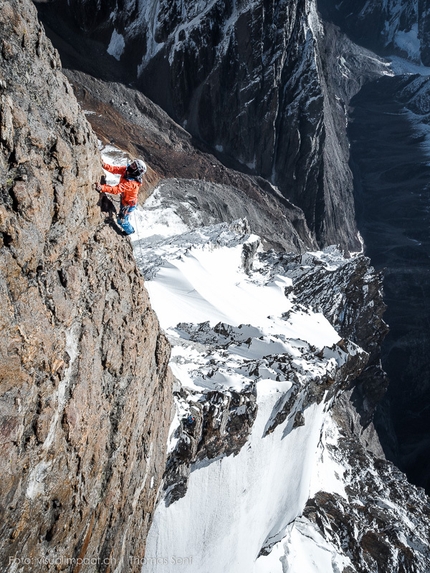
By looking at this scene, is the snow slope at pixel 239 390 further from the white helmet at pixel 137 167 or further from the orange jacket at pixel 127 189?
the white helmet at pixel 137 167

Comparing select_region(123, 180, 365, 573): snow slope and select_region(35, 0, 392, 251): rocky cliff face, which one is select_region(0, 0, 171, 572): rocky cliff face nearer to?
select_region(123, 180, 365, 573): snow slope

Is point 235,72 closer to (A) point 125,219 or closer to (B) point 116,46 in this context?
(B) point 116,46

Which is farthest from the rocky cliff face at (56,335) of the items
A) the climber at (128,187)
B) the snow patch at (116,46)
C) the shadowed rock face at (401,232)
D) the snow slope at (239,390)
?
the shadowed rock face at (401,232)

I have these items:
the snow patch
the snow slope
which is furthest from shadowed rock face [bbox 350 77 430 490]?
the snow patch

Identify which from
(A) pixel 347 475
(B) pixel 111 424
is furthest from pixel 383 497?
(B) pixel 111 424

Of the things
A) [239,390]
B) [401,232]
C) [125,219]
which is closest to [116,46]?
[239,390]

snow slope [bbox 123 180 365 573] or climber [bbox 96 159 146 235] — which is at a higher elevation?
climber [bbox 96 159 146 235]

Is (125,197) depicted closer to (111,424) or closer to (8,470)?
(111,424)
